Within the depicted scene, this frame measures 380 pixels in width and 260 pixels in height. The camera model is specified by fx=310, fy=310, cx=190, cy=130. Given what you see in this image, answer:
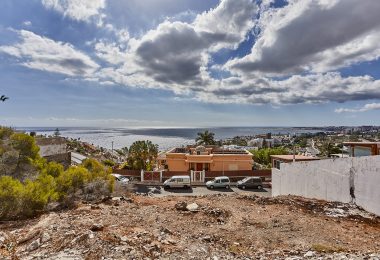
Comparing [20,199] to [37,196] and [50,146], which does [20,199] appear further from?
[50,146]

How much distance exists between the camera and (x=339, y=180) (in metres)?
15.4

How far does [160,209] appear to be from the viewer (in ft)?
44.3

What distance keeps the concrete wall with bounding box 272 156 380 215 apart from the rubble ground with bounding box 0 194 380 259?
29.2 inches

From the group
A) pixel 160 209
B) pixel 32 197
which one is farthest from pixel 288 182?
pixel 32 197

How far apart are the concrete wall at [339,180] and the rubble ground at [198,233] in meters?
0.74

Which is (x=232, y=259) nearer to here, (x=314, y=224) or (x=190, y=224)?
(x=190, y=224)

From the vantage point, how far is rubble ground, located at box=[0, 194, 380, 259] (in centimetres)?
838

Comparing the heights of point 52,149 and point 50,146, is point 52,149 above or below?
below

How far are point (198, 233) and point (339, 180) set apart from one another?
8.82 m

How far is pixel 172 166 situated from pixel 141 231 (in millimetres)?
26588

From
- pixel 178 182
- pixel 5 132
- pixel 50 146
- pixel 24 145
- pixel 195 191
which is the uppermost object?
pixel 5 132

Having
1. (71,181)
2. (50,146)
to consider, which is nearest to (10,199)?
(71,181)

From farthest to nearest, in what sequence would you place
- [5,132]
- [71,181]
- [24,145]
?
[5,132]
[24,145]
[71,181]

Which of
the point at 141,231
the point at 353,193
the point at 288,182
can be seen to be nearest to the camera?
the point at 141,231
